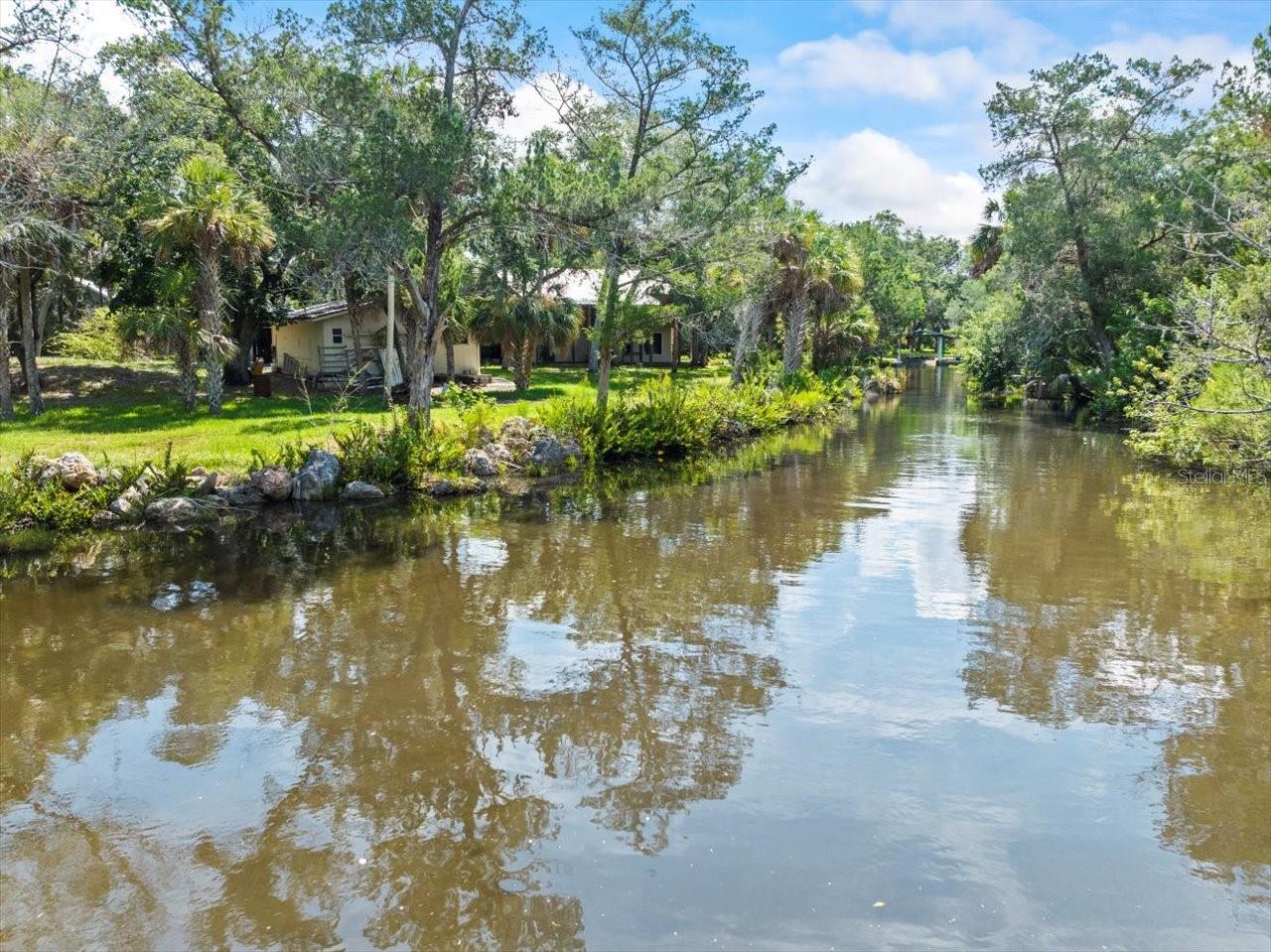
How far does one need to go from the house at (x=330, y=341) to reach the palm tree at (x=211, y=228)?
6.84 meters

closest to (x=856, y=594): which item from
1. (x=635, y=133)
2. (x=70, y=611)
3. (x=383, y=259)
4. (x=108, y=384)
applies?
(x=70, y=611)

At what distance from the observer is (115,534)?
13.5 metres

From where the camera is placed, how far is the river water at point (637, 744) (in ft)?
16.5

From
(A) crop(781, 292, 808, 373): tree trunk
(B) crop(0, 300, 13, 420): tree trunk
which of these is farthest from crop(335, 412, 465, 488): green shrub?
(A) crop(781, 292, 808, 373): tree trunk

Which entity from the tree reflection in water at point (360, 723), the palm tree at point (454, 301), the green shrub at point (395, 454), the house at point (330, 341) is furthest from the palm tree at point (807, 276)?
the tree reflection in water at point (360, 723)

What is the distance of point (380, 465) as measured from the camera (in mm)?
16562


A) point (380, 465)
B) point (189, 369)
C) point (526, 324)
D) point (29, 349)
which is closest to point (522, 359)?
point (526, 324)

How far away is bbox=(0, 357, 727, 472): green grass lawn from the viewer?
1655 centimetres

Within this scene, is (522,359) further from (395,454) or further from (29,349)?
(29,349)

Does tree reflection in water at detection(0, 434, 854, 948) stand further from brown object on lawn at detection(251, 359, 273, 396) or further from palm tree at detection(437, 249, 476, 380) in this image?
brown object on lawn at detection(251, 359, 273, 396)

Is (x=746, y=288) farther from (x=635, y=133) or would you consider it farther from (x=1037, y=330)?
(x=1037, y=330)

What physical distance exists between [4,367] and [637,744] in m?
18.9

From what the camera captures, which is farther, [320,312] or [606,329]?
[320,312]

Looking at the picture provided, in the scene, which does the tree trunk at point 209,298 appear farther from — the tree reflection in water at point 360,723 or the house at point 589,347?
the house at point 589,347
